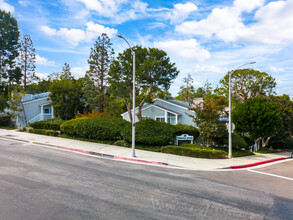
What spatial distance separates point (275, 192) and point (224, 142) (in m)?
11.1

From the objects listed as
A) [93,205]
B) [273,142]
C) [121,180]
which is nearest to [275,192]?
[121,180]

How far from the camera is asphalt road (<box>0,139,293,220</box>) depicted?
5523 mm

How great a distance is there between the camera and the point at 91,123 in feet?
60.6

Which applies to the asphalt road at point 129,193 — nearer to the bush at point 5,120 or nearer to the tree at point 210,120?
the tree at point 210,120

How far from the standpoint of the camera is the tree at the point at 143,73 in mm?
22469

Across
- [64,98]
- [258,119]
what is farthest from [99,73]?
[258,119]

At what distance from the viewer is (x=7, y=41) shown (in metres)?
46.2

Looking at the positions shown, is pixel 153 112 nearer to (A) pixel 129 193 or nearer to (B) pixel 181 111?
(B) pixel 181 111

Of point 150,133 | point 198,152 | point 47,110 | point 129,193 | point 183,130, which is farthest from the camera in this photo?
point 47,110

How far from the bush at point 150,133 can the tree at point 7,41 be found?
139 ft

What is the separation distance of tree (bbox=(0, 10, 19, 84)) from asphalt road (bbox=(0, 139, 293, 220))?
45297mm

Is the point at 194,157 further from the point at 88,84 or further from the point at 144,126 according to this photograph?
the point at 88,84

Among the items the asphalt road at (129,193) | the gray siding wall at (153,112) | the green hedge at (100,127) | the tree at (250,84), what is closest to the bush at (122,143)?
the green hedge at (100,127)

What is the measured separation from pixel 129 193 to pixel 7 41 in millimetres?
53592
